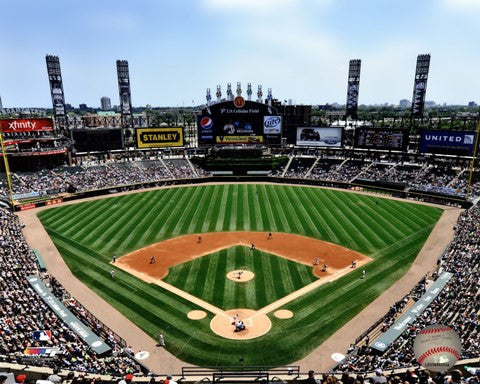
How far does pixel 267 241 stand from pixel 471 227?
23.1 m

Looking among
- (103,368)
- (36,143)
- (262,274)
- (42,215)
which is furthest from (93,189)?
(103,368)

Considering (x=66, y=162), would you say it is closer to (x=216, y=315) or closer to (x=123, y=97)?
(x=123, y=97)

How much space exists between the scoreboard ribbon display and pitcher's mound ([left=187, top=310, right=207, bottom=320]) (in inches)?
2259

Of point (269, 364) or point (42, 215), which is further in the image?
point (42, 215)

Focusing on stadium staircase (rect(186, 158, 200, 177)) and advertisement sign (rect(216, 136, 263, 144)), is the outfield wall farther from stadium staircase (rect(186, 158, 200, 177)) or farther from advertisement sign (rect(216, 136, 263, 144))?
advertisement sign (rect(216, 136, 263, 144))

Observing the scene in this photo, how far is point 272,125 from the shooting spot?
75.6m

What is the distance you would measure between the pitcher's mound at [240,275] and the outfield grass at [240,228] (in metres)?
1.92

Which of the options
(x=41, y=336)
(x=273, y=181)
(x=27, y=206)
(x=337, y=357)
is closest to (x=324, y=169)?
(x=273, y=181)

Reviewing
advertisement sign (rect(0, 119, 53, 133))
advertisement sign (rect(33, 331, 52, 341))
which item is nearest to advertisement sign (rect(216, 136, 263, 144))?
advertisement sign (rect(0, 119, 53, 133))

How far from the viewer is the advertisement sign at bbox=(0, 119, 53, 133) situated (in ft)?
210

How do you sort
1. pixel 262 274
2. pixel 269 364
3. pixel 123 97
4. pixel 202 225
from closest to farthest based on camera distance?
pixel 269 364, pixel 262 274, pixel 202 225, pixel 123 97

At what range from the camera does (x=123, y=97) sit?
81.2m

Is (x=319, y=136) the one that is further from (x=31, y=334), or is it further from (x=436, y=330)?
(x=436, y=330)

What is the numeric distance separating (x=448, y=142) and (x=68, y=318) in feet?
211
